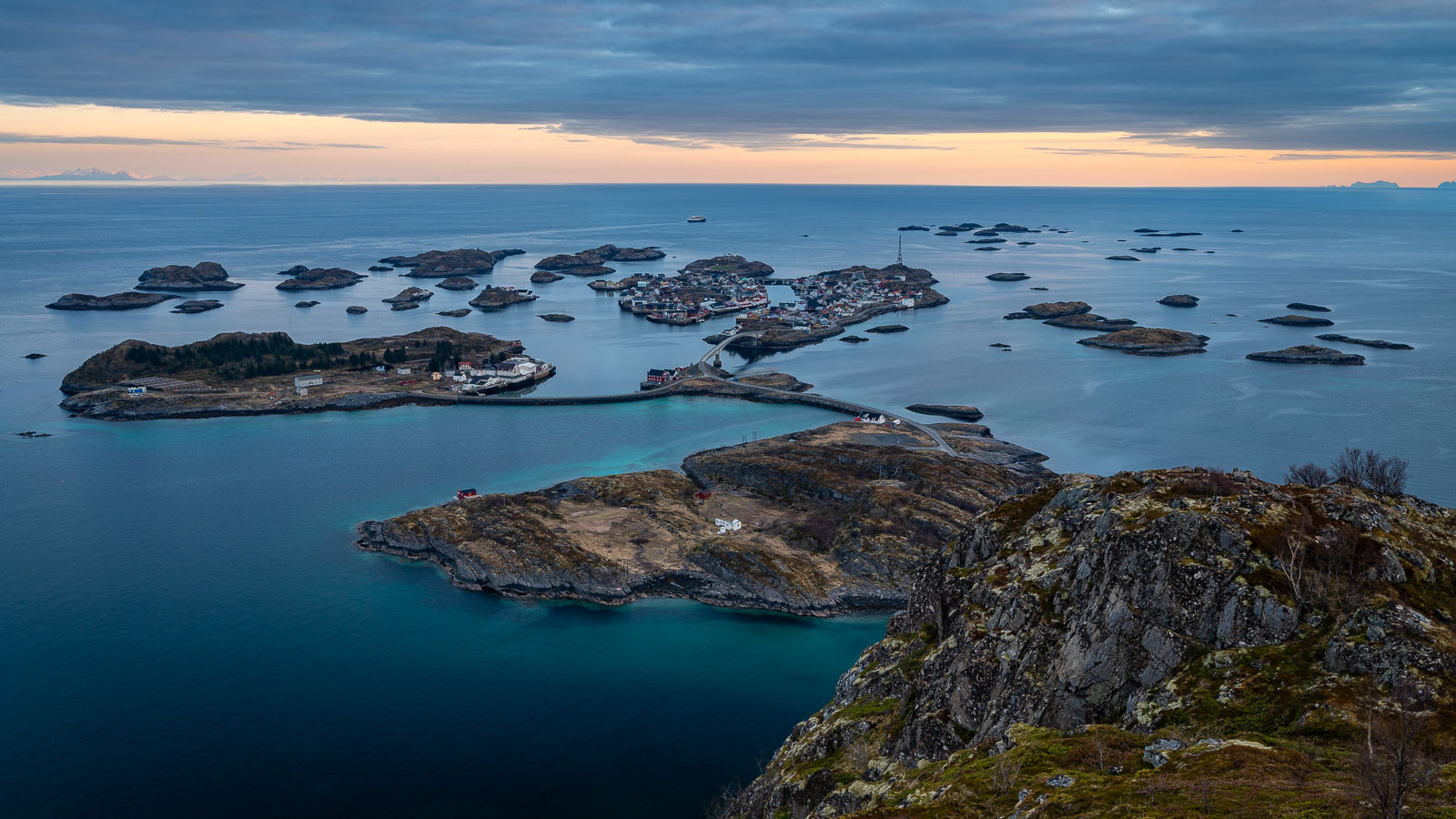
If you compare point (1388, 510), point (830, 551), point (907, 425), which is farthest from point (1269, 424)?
point (1388, 510)

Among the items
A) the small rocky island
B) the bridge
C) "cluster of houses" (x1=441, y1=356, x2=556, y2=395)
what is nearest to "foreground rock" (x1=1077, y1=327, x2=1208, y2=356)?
the bridge

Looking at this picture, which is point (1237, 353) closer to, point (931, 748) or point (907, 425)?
point (907, 425)

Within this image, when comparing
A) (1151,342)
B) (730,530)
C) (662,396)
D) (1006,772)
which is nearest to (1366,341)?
(1151,342)

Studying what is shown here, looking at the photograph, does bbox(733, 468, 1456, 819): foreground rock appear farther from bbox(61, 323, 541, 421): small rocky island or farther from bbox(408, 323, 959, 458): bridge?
bbox(61, 323, 541, 421): small rocky island

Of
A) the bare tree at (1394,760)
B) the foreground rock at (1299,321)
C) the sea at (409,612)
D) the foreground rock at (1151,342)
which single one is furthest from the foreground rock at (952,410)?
the foreground rock at (1299,321)

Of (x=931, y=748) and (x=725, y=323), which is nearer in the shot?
(x=931, y=748)

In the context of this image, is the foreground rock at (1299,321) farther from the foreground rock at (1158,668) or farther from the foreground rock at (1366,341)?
the foreground rock at (1158,668)

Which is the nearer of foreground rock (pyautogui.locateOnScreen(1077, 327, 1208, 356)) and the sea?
the sea
